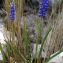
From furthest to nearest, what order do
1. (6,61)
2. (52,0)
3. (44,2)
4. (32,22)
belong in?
(52,0)
(32,22)
(6,61)
(44,2)

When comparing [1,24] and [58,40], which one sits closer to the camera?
[58,40]

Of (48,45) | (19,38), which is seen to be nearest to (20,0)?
(19,38)

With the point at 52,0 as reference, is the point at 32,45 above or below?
below

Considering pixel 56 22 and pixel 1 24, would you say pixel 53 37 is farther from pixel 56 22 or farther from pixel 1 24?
pixel 1 24

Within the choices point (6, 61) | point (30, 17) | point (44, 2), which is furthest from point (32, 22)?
point (44, 2)

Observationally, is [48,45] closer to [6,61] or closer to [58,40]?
[58,40]

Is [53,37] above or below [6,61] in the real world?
above

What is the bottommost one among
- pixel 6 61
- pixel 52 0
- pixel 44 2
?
pixel 6 61

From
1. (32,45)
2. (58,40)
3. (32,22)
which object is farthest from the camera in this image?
(32,22)

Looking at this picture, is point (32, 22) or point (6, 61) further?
point (32, 22)
